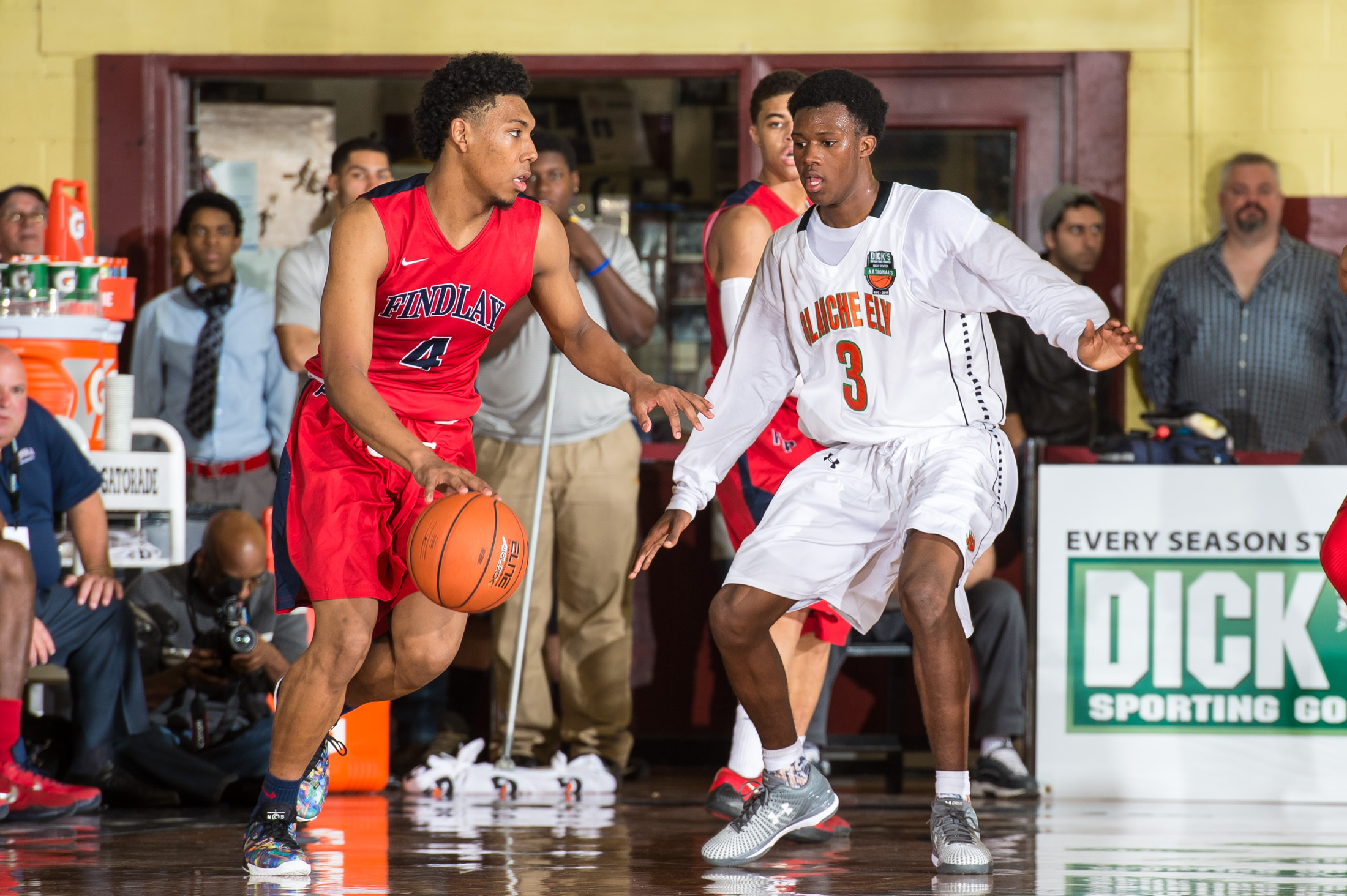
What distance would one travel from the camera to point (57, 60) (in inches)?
274

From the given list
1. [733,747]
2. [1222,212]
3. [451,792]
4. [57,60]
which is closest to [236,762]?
[451,792]

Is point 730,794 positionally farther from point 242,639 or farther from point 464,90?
point 464,90

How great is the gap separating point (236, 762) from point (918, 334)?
2712 mm

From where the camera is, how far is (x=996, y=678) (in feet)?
18.2

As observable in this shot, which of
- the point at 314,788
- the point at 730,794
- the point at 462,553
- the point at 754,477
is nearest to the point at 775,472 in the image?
the point at 754,477

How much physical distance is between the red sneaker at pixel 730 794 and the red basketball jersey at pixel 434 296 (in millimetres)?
1351

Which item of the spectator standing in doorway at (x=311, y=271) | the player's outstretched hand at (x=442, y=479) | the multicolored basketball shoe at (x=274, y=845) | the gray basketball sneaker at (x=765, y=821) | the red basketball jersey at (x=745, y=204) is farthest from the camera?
the spectator standing in doorway at (x=311, y=271)

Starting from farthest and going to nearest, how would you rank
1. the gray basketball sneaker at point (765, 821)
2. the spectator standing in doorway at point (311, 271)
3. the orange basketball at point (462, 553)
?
the spectator standing in doorway at point (311, 271) → the gray basketball sneaker at point (765, 821) → the orange basketball at point (462, 553)

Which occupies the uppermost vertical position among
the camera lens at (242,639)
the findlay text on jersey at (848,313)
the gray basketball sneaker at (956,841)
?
the findlay text on jersey at (848,313)

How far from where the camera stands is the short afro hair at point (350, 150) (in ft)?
19.9

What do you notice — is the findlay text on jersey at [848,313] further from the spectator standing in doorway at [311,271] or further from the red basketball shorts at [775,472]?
the spectator standing in doorway at [311,271]

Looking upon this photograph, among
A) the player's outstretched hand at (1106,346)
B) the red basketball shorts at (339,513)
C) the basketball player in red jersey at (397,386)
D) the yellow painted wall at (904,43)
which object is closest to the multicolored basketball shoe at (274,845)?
the basketball player in red jersey at (397,386)

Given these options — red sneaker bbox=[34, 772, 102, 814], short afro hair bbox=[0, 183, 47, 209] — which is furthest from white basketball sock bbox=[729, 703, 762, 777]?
short afro hair bbox=[0, 183, 47, 209]

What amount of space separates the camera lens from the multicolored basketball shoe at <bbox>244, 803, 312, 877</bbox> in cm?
157
